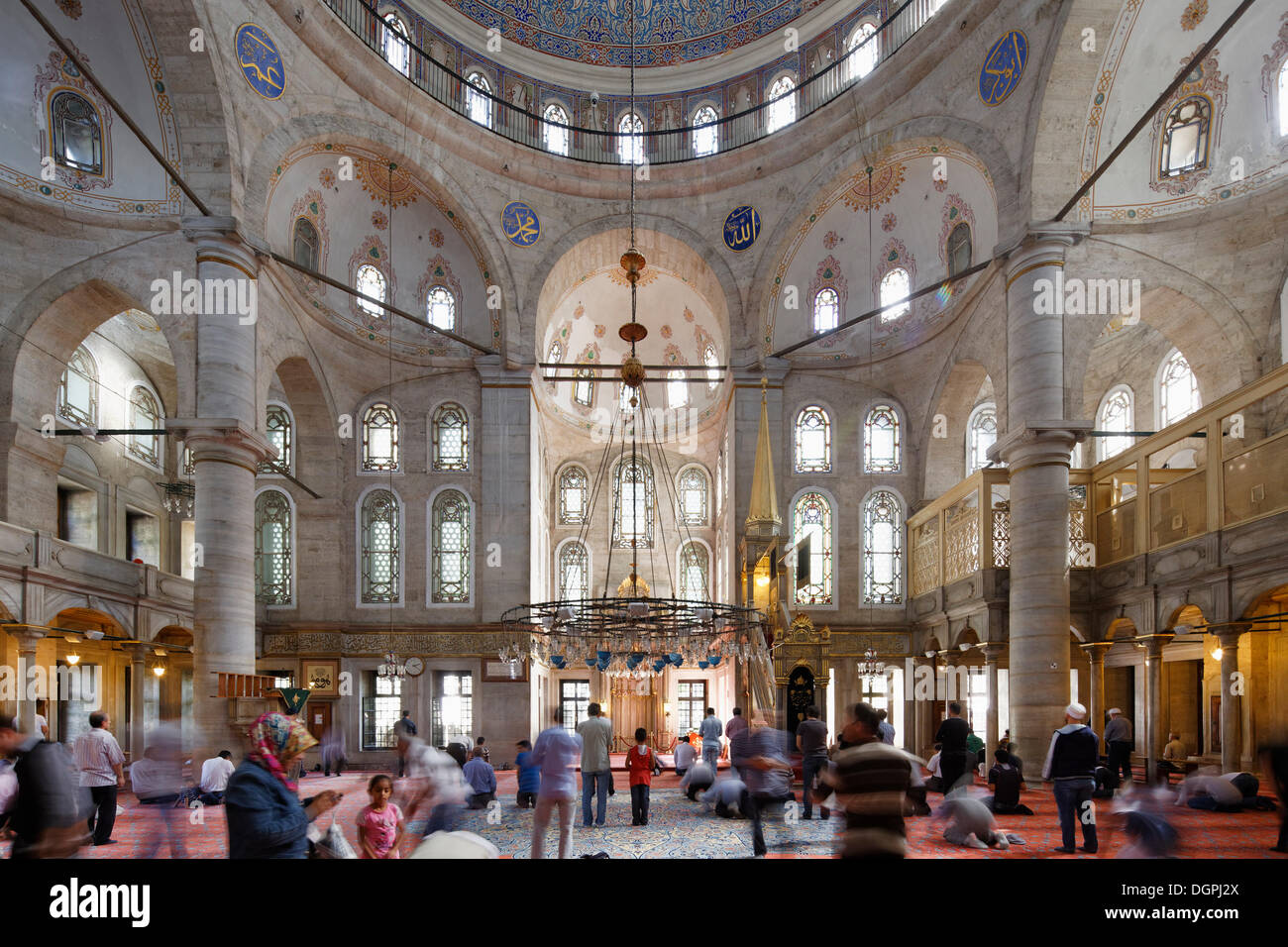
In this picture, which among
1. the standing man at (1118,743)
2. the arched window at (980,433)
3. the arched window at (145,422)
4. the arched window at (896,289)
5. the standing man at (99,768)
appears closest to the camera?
the standing man at (99,768)

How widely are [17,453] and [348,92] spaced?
344 inches

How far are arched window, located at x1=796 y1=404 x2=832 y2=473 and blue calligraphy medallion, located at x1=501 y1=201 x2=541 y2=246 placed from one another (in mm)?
7446

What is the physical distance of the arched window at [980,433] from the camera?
66.1 feet

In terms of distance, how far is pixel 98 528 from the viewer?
17719 mm

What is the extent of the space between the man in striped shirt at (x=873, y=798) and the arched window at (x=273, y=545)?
57.5ft

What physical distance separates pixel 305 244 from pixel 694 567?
51.2ft

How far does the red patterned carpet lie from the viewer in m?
7.69

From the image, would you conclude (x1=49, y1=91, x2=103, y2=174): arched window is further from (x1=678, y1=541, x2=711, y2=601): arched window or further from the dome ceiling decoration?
(x1=678, y1=541, x2=711, y2=601): arched window

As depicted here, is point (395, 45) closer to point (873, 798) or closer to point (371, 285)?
point (371, 285)

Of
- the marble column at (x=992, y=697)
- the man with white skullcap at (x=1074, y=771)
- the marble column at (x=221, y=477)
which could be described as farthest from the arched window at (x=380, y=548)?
the man with white skullcap at (x=1074, y=771)

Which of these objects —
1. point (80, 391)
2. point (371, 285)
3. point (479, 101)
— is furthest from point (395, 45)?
point (80, 391)

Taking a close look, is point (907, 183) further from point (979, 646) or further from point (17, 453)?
point (17, 453)

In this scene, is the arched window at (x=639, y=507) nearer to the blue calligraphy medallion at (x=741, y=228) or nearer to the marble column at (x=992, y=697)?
the blue calligraphy medallion at (x=741, y=228)
